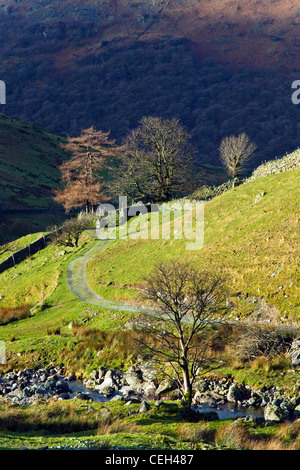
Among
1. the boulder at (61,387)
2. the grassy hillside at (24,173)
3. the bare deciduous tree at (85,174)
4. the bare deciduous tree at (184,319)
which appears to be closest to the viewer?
the bare deciduous tree at (184,319)

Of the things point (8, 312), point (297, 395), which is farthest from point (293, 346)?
point (8, 312)

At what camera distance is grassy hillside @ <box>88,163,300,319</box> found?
117ft

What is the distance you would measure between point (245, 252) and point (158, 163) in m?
39.7

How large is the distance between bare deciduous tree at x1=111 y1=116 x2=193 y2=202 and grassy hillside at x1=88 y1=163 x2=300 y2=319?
19114 mm

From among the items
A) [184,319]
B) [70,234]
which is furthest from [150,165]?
[184,319]

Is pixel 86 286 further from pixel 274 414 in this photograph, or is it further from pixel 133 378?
pixel 274 414

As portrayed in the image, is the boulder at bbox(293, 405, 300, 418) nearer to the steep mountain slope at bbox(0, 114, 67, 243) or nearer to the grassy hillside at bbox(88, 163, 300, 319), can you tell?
the grassy hillside at bbox(88, 163, 300, 319)

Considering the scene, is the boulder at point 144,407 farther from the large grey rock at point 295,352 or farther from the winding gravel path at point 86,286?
the winding gravel path at point 86,286

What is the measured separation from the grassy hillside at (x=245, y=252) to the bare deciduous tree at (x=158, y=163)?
19114 millimetres

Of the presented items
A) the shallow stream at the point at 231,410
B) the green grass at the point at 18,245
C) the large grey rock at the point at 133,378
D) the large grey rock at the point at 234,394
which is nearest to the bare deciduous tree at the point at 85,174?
the green grass at the point at 18,245

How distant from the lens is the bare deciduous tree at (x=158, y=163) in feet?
251

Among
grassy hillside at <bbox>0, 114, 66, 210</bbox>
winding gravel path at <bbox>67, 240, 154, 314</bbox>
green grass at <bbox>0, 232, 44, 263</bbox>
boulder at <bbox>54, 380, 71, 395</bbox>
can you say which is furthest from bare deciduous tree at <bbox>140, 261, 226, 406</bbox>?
grassy hillside at <bbox>0, 114, 66, 210</bbox>

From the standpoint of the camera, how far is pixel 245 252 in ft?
139
